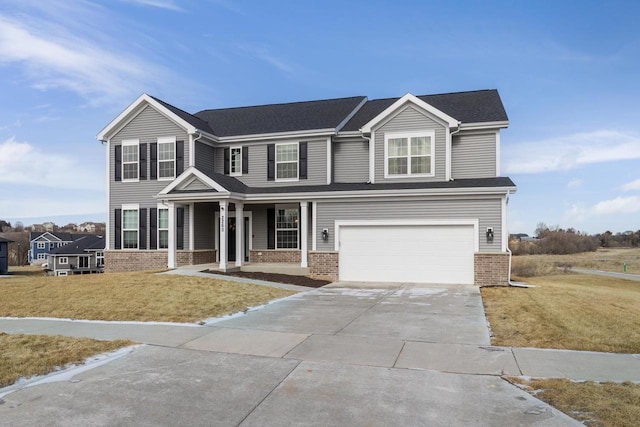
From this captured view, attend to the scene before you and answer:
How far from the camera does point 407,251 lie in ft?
54.6

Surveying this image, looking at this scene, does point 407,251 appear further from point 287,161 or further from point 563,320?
point 563,320

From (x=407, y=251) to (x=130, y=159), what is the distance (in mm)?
13325

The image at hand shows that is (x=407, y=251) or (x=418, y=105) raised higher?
(x=418, y=105)

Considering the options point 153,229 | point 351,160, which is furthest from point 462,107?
point 153,229

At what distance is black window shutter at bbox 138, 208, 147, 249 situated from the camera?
2044 centimetres

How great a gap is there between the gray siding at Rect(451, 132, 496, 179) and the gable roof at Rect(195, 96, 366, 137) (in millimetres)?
5161

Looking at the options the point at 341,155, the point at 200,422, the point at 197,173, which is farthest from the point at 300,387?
the point at 341,155

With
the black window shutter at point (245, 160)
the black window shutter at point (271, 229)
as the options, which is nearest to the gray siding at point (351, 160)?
the black window shutter at point (271, 229)

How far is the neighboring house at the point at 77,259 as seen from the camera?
204 feet

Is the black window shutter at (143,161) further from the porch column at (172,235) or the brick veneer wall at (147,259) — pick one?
the brick veneer wall at (147,259)

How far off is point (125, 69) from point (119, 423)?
19337 mm

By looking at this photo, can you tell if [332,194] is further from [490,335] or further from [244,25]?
[490,335]

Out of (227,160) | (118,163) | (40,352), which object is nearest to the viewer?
(40,352)

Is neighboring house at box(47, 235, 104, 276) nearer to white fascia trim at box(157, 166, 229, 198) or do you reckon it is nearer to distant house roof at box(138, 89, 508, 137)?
distant house roof at box(138, 89, 508, 137)
